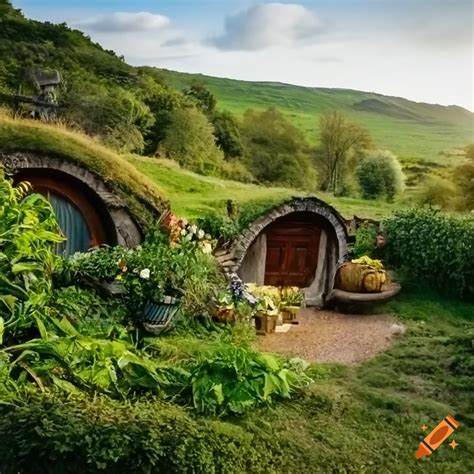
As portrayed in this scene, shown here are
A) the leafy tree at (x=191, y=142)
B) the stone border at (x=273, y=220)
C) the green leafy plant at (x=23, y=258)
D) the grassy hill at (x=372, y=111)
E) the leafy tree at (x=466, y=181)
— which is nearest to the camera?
the green leafy plant at (x=23, y=258)

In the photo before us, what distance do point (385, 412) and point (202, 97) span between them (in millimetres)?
3045

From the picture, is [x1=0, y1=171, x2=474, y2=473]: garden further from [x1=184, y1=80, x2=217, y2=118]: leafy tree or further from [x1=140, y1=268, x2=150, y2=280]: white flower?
[x1=184, y1=80, x2=217, y2=118]: leafy tree

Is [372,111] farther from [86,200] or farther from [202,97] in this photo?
[86,200]

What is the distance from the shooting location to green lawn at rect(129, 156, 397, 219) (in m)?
5.91

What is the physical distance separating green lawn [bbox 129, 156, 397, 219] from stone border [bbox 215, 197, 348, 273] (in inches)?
3.7

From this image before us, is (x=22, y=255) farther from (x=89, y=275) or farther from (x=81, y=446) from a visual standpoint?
(x=81, y=446)

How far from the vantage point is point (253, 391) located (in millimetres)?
3768

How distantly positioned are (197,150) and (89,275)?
1.63 meters

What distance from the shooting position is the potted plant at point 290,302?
593 centimetres

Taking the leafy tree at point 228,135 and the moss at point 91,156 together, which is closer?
the moss at point 91,156

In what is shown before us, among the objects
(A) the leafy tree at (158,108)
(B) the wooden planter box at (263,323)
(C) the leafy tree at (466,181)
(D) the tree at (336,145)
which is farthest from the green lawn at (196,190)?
(C) the leafy tree at (466,181)

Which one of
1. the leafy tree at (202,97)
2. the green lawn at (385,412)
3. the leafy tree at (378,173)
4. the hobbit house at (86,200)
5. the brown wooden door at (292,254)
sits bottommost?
the green lawn at (385,412)

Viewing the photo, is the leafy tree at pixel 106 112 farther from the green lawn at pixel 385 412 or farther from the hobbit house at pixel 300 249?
the green lawn at pixel 385 412

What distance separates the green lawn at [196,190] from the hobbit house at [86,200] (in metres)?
0.40
